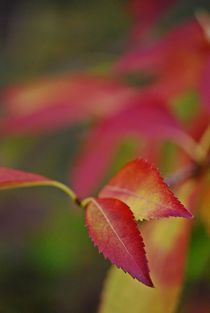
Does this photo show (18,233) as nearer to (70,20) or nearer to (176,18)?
(176,18)

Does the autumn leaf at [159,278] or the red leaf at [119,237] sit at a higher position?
the red leaf at [119,237]

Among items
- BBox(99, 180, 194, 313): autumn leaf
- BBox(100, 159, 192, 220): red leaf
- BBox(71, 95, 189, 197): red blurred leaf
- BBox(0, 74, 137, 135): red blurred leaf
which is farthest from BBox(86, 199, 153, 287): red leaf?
BBox(0, 74, 137, 135): red blurred leaf

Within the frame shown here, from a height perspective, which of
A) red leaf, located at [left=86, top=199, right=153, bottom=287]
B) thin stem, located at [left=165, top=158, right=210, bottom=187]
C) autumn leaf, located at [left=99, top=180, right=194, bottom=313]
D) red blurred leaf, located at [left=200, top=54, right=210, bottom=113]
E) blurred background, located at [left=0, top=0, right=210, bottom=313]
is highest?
red blurred leaf, located at [left=200, top=54, right=210, bottom=113]

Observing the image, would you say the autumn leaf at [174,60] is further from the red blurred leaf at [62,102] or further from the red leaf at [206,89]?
the red leaf at [206,89]

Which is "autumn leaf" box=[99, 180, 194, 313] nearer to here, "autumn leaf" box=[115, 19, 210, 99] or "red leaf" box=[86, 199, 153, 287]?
"red leaf" box=[86, 199, 153, 287]

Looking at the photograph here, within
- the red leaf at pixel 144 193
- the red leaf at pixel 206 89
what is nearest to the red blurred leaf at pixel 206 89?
the red leaf at pixel 206 89

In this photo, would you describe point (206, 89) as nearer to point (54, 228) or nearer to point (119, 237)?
point (119, 237)
